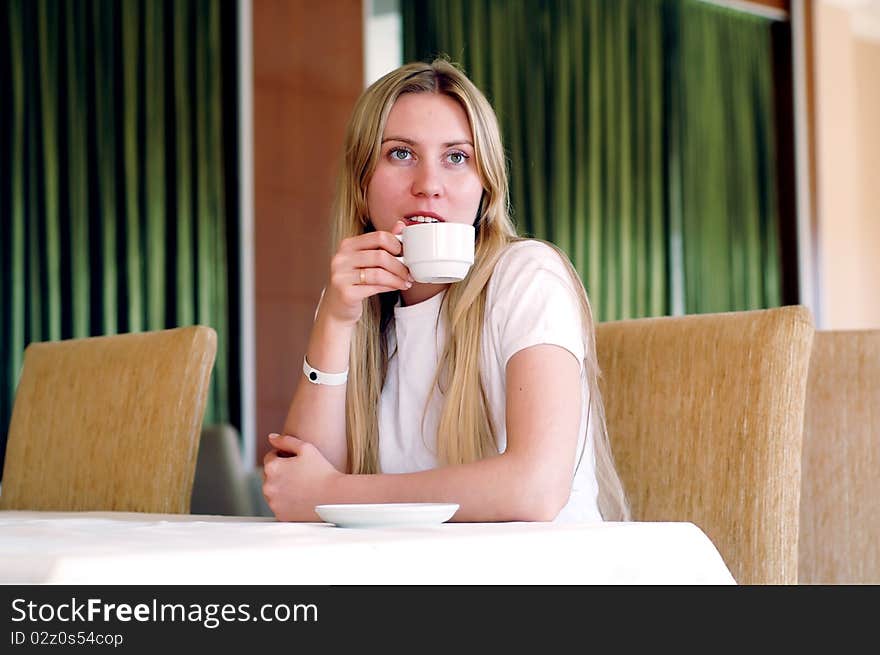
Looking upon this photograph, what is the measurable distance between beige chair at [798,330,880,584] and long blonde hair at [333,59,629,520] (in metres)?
0.35

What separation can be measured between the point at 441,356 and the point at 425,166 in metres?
0.27

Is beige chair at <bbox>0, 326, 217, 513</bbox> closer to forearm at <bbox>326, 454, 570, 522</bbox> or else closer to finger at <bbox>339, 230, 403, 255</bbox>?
finger at <bbox>339, 230, 403, 255</bbox>

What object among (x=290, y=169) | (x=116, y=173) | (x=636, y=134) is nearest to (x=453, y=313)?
(x=116, y=173)

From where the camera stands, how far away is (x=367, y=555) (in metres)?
0.87

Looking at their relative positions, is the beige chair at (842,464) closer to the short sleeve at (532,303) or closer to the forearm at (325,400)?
the short sleeve at (532,303)

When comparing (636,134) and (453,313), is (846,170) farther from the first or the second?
(453,313)

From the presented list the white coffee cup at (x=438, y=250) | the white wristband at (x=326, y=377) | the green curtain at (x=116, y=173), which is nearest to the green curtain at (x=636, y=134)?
the green curtain at (x=116, y=173)

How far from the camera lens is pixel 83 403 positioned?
203cm

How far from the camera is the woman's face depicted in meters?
1.63

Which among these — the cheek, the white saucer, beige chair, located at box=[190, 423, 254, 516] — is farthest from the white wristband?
beige chair, located at box=[190, 423, 254, 516]

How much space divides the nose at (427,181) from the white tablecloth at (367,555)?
0.63m

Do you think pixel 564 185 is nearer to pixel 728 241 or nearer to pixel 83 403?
pixel 728 241

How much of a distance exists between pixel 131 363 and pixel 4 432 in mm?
2306
